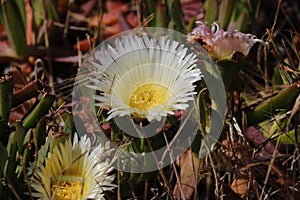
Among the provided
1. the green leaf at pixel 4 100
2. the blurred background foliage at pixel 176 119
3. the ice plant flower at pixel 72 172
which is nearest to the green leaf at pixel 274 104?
the blurred background foliage at pixel 176 119

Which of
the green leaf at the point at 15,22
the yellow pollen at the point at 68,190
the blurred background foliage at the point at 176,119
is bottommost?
the yellow pollen at the point at 68,190

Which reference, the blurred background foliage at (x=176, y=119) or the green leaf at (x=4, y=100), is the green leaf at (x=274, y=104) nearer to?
the blurred background foliage at (x=176, y=119)

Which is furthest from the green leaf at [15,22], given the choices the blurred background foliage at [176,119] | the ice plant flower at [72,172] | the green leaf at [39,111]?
the ice plant flower at [72,172]

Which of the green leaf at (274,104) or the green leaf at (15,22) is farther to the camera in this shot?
the green leaf at (15,22)

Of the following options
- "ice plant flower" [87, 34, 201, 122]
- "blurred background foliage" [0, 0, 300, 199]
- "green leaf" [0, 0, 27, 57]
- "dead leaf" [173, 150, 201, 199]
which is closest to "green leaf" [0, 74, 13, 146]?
"blurred background foliage" [0, 0, 300, 199]

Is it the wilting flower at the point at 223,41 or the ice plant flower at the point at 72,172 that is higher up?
the wilting flower at the point at 223,41

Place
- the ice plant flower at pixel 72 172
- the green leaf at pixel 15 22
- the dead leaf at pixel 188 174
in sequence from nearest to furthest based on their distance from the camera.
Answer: the ice plant flower at pixel 72 172 → the dead leaf at pixel 188 174 → the green leaf at pixel 15 22

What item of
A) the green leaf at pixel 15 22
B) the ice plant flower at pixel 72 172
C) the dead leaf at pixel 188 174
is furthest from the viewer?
the green leaf at pixel 15 22

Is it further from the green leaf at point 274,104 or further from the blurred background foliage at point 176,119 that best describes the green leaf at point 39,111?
A: the green leaf at point 274,104
